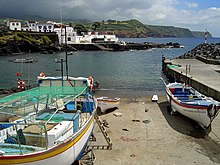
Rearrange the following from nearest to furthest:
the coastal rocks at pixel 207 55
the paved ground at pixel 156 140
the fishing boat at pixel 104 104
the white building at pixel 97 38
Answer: the paved ground at pixel 156 140, the fishing boat at pixel 104 104, the coastal rocks at pixel 207 55, the white building at pixel 97 38

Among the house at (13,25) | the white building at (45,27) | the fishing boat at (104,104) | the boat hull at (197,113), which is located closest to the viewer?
the boat hull at (197,113)

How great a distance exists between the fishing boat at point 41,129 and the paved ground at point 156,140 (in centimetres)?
196

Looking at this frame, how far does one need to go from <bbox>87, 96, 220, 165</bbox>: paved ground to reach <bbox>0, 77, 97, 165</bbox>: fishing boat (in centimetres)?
196

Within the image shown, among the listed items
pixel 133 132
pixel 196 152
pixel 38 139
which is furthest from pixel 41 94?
pixel 196 152

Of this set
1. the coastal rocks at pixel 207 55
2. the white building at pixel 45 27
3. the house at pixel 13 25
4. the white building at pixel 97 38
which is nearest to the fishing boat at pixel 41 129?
the coastal rocks at pixel 207 55

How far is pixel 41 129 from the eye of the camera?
7.24m

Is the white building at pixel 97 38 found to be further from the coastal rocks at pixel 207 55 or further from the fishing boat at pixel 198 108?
the fishing boat at pixel 198 108

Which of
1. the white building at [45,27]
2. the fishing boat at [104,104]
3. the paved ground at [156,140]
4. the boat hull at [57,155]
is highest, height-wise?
the white building at [45,27]

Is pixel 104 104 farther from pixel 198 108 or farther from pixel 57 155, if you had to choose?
pixel 57 155

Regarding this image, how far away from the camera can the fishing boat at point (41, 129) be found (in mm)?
6676

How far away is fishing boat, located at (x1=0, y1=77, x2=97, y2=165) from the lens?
6676 millimetres

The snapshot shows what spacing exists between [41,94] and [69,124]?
195cm

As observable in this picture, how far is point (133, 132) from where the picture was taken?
12906 mm

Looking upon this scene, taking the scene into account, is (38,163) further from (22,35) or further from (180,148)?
(22,35)
